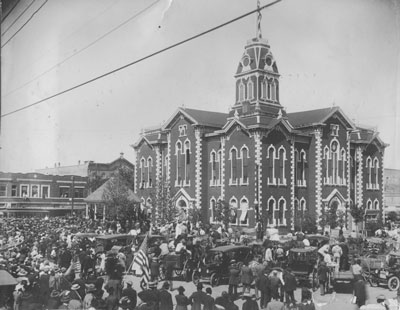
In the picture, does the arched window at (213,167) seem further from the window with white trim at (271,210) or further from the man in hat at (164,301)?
the man in hat at (164,301)

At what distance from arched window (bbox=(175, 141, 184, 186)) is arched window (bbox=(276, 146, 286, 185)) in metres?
9.05

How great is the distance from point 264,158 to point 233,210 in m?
4.71

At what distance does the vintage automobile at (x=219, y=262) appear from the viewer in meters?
19.0

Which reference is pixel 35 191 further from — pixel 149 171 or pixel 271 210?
pixel 271 210

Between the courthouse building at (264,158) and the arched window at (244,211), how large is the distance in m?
0.08

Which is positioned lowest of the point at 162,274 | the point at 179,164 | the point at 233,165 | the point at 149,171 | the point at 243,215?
the point at 162,274

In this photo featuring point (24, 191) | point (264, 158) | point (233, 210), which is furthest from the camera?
point (233, 210)

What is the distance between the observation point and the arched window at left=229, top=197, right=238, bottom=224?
39.1 metres

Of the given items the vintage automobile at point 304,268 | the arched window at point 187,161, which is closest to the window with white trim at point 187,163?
the arched window at point 187,161

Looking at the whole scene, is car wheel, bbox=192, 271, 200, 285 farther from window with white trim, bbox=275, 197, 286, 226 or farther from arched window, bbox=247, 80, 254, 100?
arched window, bbox=247, 80, 254, 100

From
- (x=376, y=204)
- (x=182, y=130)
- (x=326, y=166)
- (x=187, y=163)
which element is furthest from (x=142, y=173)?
(x=376, y=204)

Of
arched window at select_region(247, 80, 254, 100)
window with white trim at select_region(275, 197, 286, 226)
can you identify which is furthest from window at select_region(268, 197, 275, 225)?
arched window at select_region(247, 80, 254, 100)

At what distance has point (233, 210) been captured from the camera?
39906 mm

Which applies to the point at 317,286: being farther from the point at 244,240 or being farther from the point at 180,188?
the point at 180,188
